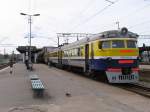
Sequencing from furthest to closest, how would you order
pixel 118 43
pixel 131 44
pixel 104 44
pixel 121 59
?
pixel 104 44 → pixel 131 44 → pixel 118 43 → pixel 121 59

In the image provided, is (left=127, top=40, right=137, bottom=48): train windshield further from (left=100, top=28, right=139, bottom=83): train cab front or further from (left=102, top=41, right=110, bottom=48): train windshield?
(left=102, top=41, right=110, bottom=48): train windshield

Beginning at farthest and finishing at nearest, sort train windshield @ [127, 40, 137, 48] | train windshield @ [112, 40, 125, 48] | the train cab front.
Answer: train windshield @ [127, 40, 137, 48], train windshield @ [112, 40, 125, 48], the train cab front

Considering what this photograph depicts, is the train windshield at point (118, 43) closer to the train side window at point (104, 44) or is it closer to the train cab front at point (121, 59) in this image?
the train cab front at point (121, 59)

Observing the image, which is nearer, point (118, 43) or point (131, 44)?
point (118, 43)

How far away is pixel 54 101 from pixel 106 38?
774 centimetres

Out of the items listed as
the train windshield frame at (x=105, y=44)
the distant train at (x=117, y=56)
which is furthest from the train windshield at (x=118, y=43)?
the train windshield frame at (x=105, y=44)

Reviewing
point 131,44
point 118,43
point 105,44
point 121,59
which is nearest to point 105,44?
point 105,44

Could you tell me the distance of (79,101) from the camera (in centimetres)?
1298

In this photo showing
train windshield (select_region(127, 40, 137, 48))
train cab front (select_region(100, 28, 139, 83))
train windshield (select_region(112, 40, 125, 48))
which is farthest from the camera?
train windshield (select_region(127, 40, 137, 48))

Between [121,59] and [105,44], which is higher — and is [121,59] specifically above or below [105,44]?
below

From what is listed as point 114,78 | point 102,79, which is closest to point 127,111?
point 114,78

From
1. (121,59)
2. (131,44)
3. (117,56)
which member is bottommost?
(121,59)

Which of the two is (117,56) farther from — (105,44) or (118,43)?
(105,44)

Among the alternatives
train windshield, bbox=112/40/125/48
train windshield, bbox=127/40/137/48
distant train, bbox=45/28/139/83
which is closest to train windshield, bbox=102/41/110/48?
distant train, bbox=45/28/139/83
